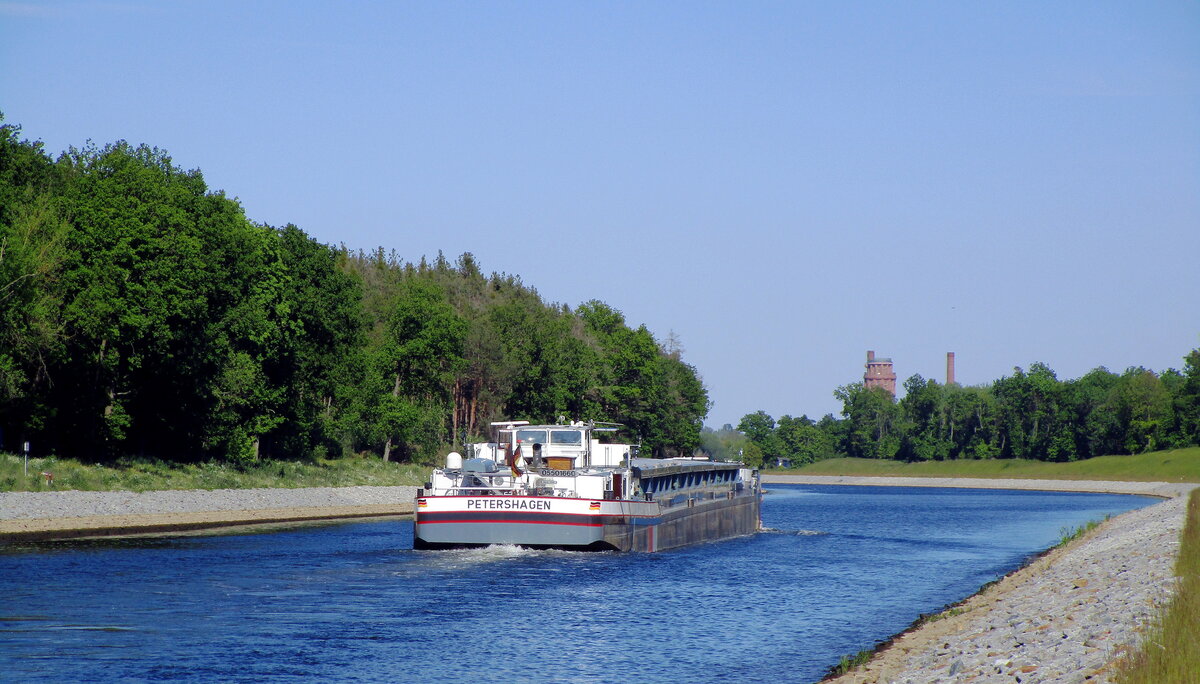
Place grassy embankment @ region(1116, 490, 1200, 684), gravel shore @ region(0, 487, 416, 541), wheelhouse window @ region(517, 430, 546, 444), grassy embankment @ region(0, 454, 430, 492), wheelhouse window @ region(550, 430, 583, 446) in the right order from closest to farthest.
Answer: grassy embankment @ region(1116, 490, 1200, 684) → gravel shore @ region(0, 487, 416, 541) → wheelhouse window @ region(517, 430, 546, 444) → wheelhouse window @ region(550, 430, 583, 446) → grassy embankment @ region(0, 454, 430, 492)

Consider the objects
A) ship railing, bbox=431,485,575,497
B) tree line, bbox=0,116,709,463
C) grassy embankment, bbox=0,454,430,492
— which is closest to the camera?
ship railing, bbox=431,485,575,497

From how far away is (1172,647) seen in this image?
1786 cm

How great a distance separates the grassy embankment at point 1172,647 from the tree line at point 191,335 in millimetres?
32285

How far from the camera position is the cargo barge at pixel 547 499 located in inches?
1697

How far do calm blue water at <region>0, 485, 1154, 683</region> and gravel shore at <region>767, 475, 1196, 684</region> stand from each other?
1.97 meters

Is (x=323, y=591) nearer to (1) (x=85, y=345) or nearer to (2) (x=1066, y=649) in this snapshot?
(2) (x=1066, y=649)

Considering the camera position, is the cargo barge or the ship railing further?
the ship railing

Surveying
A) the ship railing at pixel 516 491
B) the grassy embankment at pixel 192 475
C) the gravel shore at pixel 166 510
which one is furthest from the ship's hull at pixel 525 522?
the grassy embankment at pixel 192 475

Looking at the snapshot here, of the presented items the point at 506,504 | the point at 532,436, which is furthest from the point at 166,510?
the point at 506,504

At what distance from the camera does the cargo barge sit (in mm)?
43094

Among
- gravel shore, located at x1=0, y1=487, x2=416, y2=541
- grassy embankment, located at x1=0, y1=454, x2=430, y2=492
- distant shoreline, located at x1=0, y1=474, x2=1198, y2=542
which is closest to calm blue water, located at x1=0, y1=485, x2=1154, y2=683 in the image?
gravel shore, located at x1=0, y1=487, x2=416, y2=541

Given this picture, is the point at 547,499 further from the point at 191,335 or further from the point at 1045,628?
the point at 191,335

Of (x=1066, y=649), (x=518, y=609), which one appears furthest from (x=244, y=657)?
(x=1066, y=649)

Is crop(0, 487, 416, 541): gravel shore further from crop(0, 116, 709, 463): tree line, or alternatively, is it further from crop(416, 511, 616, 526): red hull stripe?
crop(416, 511, 616, 526): red hull stripe
